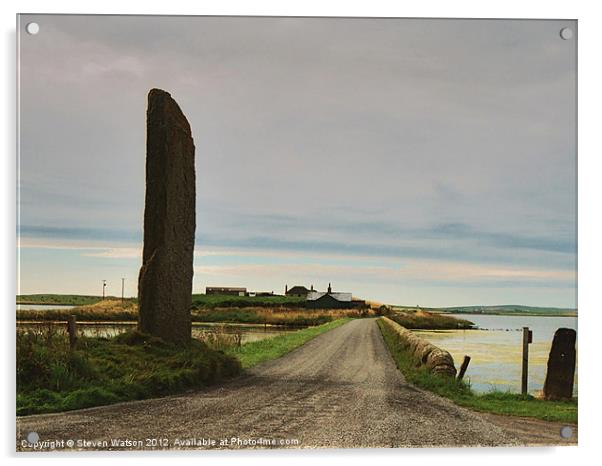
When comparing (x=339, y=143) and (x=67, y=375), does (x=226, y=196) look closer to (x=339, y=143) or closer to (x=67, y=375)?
(x=339, y=143)

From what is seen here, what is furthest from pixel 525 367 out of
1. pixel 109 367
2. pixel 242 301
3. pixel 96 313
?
pixel 96 313

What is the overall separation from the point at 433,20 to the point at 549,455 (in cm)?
468

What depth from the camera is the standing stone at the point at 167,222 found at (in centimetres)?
814

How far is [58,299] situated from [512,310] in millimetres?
4698

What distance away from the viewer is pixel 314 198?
320 inches

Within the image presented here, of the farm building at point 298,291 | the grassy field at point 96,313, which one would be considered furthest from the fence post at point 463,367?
the grassy field at point 96,313

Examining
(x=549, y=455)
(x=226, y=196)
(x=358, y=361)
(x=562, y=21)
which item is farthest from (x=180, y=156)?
(x=549, y=455)

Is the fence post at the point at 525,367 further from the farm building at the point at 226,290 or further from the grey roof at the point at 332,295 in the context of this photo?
the farm building at the point at 226,290

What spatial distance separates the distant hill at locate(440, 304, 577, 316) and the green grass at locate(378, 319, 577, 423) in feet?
2.51

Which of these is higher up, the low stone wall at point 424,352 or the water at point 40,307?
the water at point 40,307

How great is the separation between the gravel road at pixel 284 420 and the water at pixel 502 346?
20.4 inches

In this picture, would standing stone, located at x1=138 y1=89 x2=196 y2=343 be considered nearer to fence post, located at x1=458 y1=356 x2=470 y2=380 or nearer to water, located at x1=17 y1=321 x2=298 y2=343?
water, located at x1=17 y1=321 x2=298 y2=343

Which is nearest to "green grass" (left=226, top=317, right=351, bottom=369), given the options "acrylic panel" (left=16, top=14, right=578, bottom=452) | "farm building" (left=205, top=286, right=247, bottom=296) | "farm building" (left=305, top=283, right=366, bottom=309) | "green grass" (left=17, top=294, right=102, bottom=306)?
"acrylic panel" (left=16, top=14, right=578, bottom=452)

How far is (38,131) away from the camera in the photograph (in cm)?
777
